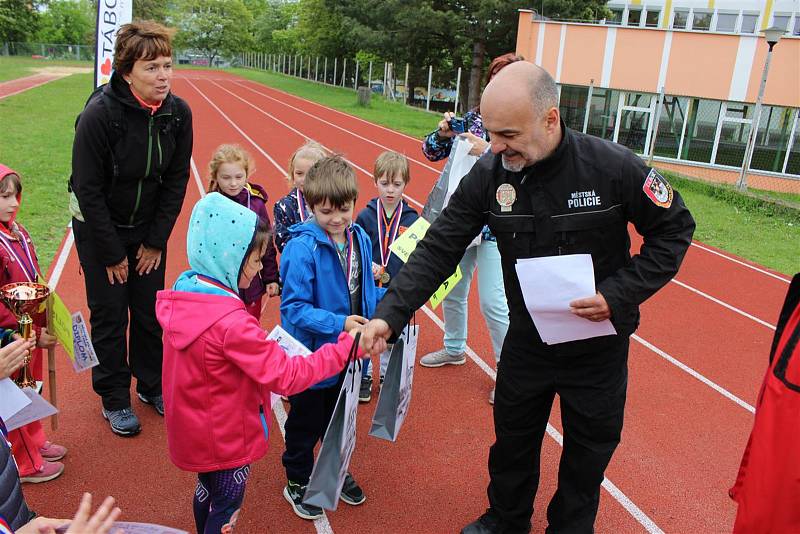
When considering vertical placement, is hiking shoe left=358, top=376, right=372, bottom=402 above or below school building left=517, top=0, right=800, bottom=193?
below

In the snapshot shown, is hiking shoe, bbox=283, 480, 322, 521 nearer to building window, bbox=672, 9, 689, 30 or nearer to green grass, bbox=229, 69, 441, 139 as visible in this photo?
green grass, bbox=229, 69, 441, 139

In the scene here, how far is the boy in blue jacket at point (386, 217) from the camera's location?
13.1 ft

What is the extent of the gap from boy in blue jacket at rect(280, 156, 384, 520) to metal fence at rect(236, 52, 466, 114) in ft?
77.6

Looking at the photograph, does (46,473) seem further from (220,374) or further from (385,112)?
(385,112)

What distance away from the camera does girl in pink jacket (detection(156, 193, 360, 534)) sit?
2.19 m

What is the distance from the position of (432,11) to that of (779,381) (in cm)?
2529

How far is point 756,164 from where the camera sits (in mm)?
19594

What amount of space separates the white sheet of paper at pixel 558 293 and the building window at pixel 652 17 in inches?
1333

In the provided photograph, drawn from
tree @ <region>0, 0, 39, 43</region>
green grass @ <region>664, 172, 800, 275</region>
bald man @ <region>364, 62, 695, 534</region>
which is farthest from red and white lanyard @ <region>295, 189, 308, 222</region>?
tree @ <region>0, 0, 39, 43</region>

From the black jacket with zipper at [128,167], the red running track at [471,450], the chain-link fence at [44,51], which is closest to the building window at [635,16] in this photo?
the red running track at [471,450]

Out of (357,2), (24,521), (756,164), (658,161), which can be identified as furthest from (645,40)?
(24,521)

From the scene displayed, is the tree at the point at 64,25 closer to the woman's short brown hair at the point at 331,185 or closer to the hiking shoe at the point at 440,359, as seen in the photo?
the hiking shoe at the point at 440,359

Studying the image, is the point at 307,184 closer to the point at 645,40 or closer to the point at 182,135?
the point at 182,135

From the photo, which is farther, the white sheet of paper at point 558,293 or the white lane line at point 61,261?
the white lane line at point 61,261
